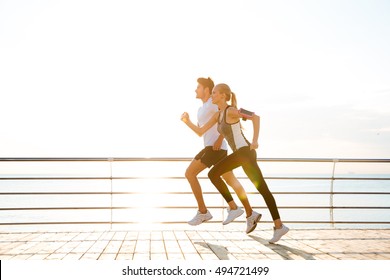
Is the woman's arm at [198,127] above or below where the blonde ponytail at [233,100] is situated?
below

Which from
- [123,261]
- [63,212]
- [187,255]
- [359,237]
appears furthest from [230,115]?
[63,212]

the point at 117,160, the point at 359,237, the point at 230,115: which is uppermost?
the point at 230,115

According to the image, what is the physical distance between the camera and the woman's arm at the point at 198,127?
5.75m

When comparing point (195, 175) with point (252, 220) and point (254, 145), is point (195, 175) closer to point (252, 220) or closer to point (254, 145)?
point (252, 220)

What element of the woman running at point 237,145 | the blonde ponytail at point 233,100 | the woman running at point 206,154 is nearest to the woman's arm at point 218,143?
the woman running at point 206,154

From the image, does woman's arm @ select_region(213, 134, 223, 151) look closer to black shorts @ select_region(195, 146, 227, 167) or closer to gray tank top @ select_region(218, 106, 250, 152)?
black shorts @ select_region(195, 146, 227, 167)

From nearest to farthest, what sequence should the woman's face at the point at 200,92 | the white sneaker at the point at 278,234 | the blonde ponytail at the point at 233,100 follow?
1. the white sneaker at the point at 278,234
2. the blonde ponytail at the point at 233,100
3. the woman's face at the point at 200,92

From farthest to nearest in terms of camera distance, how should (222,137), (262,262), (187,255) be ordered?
(222,137) → (187,255) → (262,262)

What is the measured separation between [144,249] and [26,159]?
2693 millimetres

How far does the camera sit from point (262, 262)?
14.4 ft

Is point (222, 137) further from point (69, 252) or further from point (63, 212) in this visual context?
point (63, 212)

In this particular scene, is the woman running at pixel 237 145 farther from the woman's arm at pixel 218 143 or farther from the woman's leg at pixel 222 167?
the woman's arm at pixel 218 143

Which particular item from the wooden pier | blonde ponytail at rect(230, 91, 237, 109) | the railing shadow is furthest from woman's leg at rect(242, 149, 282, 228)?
blonde ponytail at rect(230, 91, 237, 109)

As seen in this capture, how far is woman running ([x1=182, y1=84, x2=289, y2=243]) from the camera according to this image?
17.9 ft
